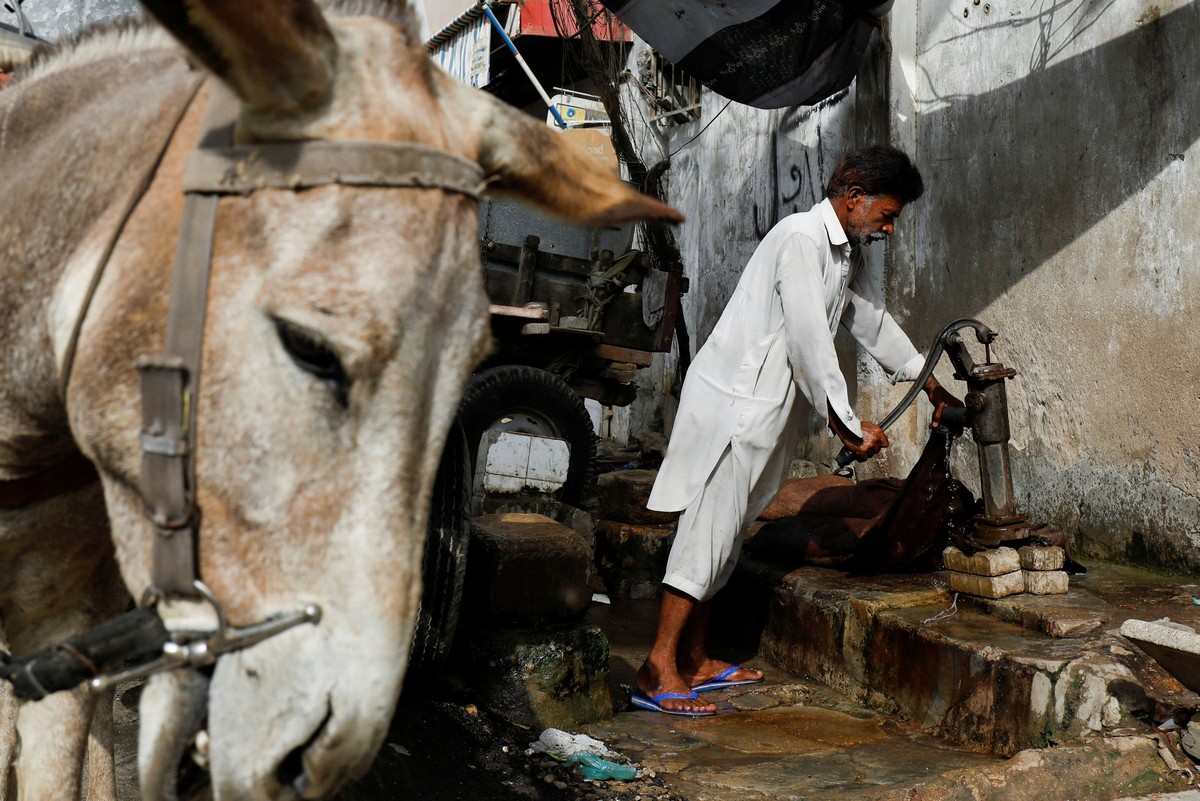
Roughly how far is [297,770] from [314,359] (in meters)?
0.52

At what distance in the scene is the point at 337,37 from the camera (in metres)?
1.37

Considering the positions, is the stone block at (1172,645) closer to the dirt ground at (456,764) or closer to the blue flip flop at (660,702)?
the dirt ground at (456,764)

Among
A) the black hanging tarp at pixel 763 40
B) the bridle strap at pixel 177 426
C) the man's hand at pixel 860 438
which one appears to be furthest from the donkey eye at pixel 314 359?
the black hanging tarp at pixel 763 40

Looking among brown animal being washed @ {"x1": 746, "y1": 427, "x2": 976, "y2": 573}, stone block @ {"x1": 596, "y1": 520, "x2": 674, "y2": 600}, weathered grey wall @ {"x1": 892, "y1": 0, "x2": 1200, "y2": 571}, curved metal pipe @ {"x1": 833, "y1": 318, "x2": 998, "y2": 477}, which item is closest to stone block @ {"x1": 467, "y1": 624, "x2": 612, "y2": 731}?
curved metal pipe @ {"x1": 833, "y1": 318, "x2": 998, "y2": 477}

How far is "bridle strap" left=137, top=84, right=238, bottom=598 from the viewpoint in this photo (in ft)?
4.21

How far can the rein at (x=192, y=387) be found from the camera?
4.19 feet

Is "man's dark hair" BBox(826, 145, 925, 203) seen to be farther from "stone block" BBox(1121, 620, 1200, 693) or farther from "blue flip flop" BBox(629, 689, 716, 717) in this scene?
"blue flip flop" BBox(629, 689, 716, 717)

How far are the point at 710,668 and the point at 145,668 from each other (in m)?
3.65

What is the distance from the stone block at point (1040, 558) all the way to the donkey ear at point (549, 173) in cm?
318

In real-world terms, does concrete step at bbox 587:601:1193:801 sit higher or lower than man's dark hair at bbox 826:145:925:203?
lower

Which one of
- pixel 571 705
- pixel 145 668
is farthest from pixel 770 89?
pixel 145 668

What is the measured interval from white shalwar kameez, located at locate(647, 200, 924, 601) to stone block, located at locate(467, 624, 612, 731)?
550 mm

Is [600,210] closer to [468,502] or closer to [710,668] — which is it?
[468,502]

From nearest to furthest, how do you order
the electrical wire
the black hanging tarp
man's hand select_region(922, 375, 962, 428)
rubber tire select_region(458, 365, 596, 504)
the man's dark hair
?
the man's dark hair
man's hand select_region(922, 375, 962, 428)
the black hanging tarp
rubber tire select_region(458, 365, 596, 504)
the electrical wire
